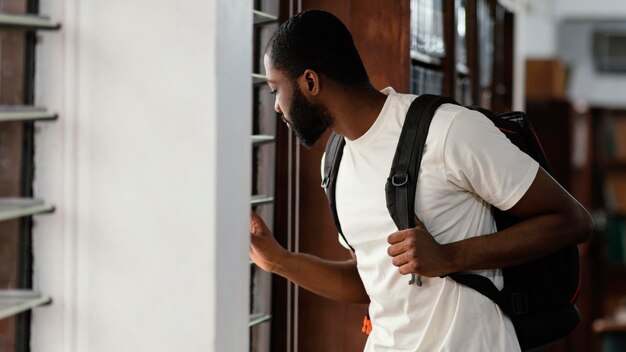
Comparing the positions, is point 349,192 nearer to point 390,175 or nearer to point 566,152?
point 390,175

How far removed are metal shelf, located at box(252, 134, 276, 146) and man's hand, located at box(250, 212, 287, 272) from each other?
25cm

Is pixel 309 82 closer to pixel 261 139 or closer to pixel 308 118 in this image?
pixel 308 118

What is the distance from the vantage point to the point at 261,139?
6.65ft

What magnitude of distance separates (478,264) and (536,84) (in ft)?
15.7

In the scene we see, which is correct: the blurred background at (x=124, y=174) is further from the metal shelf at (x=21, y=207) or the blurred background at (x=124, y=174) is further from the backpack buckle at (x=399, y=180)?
the backpack buckle at (x=399, y=180)

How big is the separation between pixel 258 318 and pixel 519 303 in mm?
654

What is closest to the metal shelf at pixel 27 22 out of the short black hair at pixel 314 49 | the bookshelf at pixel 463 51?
the short black hair at pixel 314 49

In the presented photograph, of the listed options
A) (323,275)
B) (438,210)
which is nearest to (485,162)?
(438,210)

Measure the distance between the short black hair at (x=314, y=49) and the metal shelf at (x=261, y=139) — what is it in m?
0.37

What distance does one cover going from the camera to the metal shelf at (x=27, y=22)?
1224 mm

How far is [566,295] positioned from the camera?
1703mm

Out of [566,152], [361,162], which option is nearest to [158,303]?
[361,162]

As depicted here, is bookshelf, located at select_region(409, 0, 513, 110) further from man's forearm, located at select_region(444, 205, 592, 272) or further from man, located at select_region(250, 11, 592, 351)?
man's forearm, located at select_region(444, 205, 592, 272)

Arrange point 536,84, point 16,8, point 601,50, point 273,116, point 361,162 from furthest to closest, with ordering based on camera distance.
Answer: point 601,50
point 536,84
point 273,116
point 361,162
point 16,8
